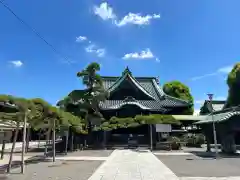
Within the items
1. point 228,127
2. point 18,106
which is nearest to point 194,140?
point 228,127

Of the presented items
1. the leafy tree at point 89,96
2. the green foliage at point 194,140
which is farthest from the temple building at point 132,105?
the green foliage at point 194,140

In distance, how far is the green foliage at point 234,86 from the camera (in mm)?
34391

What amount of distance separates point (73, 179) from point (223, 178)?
606cm

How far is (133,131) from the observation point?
36094 mm

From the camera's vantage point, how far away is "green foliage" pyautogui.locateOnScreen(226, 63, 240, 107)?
1354 inches

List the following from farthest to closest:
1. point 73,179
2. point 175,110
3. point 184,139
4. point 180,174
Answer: point 175,110 < point 184,139 < point 180,174 < point 73,179

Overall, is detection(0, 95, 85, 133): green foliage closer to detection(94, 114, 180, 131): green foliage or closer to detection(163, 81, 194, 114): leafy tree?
detection(94, 114, 180, 131): green foliage

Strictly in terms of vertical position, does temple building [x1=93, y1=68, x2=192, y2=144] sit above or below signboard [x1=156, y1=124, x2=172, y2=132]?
above

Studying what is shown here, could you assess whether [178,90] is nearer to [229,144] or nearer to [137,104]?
[137,104]

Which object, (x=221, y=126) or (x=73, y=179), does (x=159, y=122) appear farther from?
(x=73, y=179)

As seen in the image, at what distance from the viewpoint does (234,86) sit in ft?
116

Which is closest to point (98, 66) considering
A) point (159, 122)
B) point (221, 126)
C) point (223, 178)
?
point (159, 122)

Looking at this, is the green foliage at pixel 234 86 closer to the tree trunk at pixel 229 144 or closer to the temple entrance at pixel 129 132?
the temple entrance at pixel 129 132

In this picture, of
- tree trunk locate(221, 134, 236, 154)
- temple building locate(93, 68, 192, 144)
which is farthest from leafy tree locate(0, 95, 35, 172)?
temple building locate(93, 68, 192, 144)
